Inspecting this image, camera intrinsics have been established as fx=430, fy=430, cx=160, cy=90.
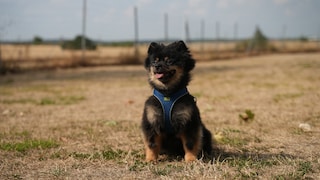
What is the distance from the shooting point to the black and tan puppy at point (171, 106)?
5164mm

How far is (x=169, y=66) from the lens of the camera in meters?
5.17

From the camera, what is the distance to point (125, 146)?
21.5 ft

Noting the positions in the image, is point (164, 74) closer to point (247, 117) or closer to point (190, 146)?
point (190, 146)

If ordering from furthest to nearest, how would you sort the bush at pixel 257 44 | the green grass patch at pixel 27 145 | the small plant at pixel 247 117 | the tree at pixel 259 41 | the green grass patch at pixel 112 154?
the tree at pixel 259 41, the bush at pixel 257 44, the small plant at pixel 247 117, the green grass patch at pixel 27 145, the green grass patch at pixel 112 154

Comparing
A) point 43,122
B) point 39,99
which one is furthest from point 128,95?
point 43,122

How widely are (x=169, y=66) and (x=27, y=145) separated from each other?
267cm

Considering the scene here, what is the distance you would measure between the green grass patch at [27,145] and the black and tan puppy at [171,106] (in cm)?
188

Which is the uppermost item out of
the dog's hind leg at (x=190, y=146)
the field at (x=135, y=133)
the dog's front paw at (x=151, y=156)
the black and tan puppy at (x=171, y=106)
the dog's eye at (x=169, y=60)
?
the dog's eye at (x=169, y=60)

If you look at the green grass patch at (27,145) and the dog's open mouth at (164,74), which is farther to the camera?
the green grass patch at (27,145)

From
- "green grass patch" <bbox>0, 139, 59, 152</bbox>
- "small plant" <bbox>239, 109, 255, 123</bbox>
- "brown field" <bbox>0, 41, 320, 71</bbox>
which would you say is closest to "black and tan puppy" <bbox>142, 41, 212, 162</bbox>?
"green grass patch" <bbox>0, 139, 59, 152</bbox>

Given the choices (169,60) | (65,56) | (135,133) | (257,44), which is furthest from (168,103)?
(257,44)

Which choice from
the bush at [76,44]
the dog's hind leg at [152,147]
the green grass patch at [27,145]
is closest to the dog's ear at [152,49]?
the dog's hind leg at [152,147]

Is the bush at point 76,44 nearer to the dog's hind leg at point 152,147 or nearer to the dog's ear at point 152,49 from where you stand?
the dog's ear at point 152,49

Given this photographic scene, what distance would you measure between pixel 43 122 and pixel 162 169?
458 centimetres
